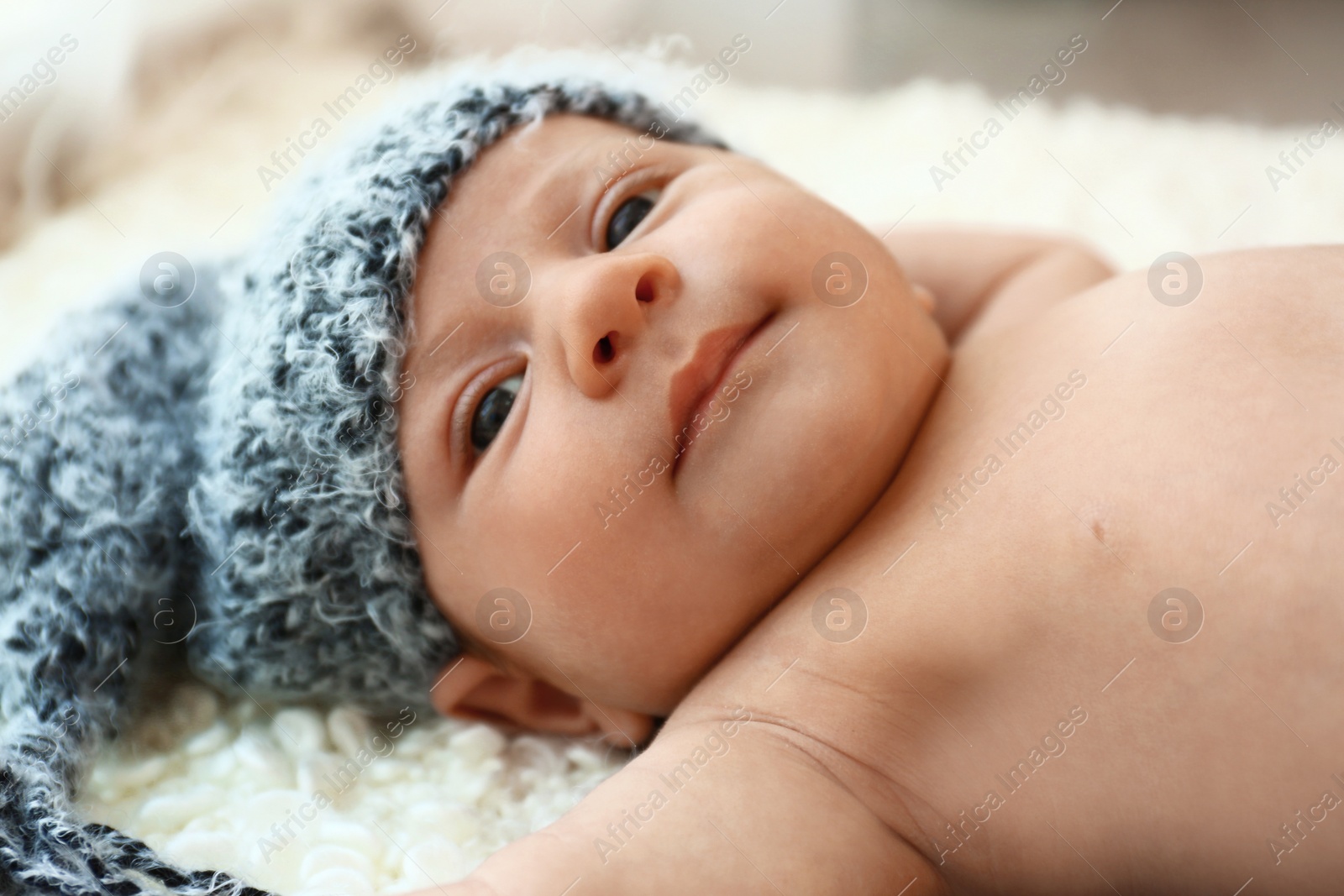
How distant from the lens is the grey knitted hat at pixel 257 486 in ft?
3.62

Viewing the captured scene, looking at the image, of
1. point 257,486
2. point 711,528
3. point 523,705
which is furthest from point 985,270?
point 257,486

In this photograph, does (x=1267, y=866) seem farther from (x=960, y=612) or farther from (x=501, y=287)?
(x=501, y=287)

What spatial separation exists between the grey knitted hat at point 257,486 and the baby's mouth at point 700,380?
0.30 m

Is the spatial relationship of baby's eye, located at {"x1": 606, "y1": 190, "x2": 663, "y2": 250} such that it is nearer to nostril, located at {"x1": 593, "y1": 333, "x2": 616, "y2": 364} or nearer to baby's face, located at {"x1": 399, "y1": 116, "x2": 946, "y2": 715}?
baby's face, located at {"x1": 399, "y1": 116, "x2": 946, "y2": 715}

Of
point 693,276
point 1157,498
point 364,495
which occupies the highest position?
point 693,276

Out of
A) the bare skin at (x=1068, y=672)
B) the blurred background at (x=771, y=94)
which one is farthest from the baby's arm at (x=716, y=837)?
the blurred background at (x=771, y=94)

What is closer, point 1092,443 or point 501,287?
point 1092,443

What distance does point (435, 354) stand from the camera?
1.10 m

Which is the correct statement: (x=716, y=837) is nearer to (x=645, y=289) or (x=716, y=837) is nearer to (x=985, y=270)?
(x=645, y=289)

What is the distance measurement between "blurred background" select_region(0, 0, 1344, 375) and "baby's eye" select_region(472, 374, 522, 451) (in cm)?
63

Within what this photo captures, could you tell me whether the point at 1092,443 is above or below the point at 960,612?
above

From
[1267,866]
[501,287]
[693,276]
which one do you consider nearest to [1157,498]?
[1267,866]

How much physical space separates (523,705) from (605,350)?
437mm

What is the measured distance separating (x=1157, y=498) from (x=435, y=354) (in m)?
0.68
